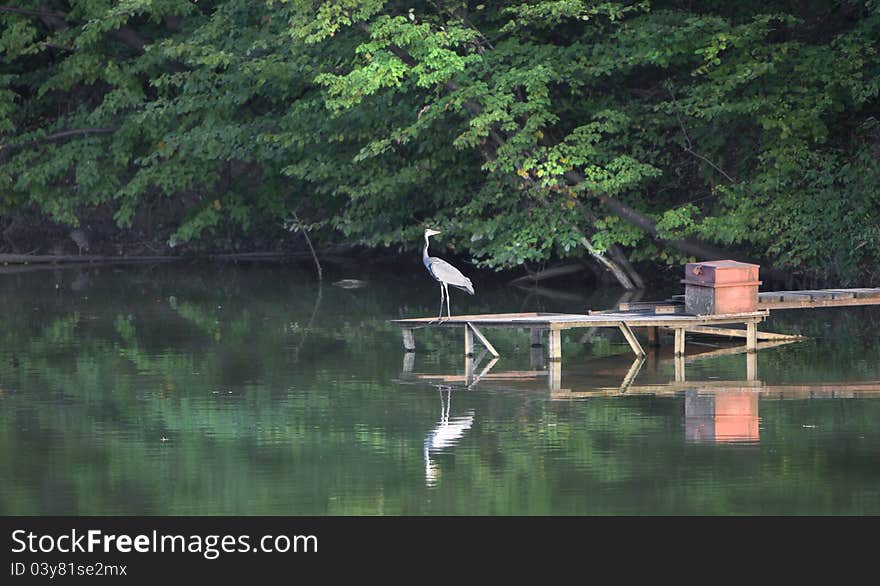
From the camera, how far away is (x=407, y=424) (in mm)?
14492

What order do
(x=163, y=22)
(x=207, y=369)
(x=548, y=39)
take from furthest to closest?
1. (x=163, y=22)
2. (x=548, y=39)
3. (x=207, y=369)

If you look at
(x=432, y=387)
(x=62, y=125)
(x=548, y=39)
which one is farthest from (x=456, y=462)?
(x=62, y=125)

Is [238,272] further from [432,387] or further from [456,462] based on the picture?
[456,462]

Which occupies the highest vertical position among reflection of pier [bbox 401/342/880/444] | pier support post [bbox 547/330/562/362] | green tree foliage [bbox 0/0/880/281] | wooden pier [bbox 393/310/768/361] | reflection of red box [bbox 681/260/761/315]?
green tree foliage [bbox 0/0/880/281]

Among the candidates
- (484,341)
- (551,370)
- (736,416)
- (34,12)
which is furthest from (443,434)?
(34,12)

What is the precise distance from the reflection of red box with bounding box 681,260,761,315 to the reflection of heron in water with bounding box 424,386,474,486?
396 cm

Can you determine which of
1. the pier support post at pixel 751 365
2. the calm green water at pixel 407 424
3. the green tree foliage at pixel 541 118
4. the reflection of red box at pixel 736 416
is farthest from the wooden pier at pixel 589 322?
the green tree foliage at pixel 541 118

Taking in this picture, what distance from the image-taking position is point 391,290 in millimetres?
30172

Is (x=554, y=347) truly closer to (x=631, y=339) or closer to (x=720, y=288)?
(x=631, y=339)

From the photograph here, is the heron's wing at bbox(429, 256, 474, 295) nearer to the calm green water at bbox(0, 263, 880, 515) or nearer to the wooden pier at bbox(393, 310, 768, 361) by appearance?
the wooden pier at bbox(393, 310, 768, 361)

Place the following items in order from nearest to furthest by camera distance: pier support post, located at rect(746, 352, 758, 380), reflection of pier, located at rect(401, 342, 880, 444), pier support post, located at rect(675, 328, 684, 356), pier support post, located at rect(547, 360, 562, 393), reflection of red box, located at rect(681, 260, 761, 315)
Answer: reflection of pier, located at rect(401, 342, 880, 444) < pier support post, located at rect(547, 360, 562, 393) < pier support post, located at rect(746, 352, 758, 380) < reflection of red box, located at rect(681, 260, 761, 315) < pier support post, located at rect(675, 328, 684, 356)

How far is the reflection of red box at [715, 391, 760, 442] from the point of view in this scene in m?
13.6

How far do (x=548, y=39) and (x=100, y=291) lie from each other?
28.3 feet

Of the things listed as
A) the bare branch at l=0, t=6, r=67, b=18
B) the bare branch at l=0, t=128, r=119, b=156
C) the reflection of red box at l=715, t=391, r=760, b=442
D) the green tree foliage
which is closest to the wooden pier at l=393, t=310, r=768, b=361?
the reflection of red box at l=715, t=391, r=760, b=442
